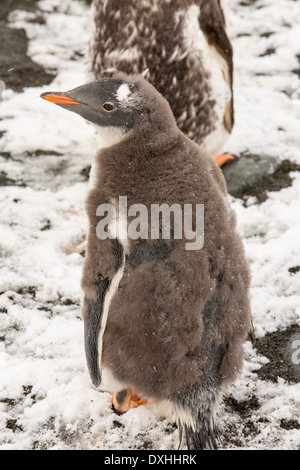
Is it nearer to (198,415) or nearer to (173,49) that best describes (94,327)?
(198,415)

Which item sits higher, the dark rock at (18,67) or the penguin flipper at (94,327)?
the penguin flipper at (94,327)

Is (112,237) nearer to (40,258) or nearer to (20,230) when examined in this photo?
(40,258)

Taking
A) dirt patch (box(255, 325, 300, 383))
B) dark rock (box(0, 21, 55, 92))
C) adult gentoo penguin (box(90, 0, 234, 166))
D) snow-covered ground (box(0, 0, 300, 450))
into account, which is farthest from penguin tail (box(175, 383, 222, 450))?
dark rock (box(0, 21, 55, 92))

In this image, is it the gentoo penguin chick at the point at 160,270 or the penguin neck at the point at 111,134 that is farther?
the penguin neck at the point at 111,134

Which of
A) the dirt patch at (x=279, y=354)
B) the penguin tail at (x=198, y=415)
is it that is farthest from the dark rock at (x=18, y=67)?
the penguin tail at (x=198, y=415)

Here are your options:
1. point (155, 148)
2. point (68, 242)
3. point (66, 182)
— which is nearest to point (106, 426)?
point (155, 148)

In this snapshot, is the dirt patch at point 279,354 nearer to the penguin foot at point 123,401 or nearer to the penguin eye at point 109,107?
the penguin foot at point 123,401

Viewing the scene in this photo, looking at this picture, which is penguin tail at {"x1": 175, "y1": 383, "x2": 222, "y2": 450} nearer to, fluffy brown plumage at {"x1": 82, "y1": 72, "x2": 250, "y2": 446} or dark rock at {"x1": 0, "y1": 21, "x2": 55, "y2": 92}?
fluffy brown plumage at {"x1": 82, "y1": 72, "x2": 250, "y2": 446}

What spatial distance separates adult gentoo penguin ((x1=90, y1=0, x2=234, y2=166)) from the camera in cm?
329

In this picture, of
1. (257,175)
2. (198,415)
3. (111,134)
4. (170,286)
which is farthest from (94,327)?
(257,175)

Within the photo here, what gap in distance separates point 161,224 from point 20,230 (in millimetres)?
1495

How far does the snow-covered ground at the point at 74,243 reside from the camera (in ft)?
7.70

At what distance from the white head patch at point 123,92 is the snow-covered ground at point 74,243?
105 centimetres

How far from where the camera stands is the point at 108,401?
96.7 inches
